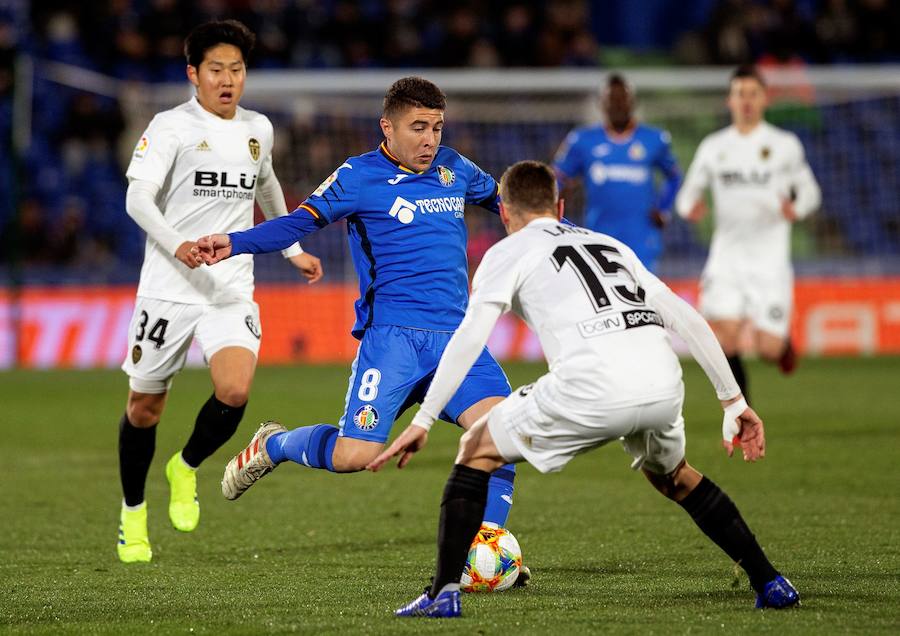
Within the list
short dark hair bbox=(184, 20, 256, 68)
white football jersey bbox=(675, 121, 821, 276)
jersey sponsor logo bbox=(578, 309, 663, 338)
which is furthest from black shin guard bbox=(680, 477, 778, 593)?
white football jersey bbox=(675, 121, 821, 276)

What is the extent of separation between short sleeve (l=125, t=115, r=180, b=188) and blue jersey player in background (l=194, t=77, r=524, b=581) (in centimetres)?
100

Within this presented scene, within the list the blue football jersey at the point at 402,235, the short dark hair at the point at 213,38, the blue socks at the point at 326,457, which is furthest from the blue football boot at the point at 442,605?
the short dark hair at the point at 213,38

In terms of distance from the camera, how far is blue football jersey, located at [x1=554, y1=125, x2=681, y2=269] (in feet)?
39.0

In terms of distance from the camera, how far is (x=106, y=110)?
20234 millimetres

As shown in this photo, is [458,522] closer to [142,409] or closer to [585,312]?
[585,312]

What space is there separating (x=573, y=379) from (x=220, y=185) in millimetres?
2737

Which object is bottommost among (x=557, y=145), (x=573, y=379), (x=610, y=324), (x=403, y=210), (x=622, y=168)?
(x=573, y=379)

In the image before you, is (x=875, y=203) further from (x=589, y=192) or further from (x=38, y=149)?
(x=38, y=149)

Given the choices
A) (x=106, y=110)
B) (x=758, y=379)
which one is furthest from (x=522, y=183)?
→ (x=106, y=110)

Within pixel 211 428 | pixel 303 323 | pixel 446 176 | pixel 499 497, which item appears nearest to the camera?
pixel 499 497

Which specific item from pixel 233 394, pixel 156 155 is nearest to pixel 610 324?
pixel 233 394

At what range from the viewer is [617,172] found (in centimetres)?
1190

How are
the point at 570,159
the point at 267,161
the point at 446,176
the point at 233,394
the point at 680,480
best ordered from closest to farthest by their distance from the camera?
1. the point at 680,480
2. the point at 446,176
3. the point at 233,394
4. the point at 267,161
5. the point at 570,159

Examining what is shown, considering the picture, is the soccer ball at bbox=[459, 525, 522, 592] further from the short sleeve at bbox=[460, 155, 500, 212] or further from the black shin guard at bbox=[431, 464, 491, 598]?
the short sleeve at bbox=[460, 155, 500, 212]
